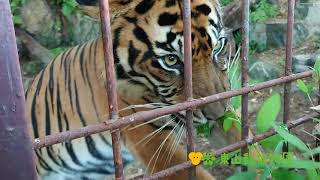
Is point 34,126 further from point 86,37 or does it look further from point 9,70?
point 86,37

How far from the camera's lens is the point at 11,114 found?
780 millimetres

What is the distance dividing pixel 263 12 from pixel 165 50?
11.1 feet

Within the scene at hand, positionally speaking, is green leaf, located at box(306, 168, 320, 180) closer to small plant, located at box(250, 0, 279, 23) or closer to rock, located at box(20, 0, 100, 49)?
small plant, located at box(250, 0, 279, 23)

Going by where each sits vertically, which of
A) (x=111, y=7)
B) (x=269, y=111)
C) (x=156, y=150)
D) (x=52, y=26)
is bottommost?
(x=156, y=150)

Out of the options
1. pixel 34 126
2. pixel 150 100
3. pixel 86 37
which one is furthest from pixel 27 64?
pixel 150 100

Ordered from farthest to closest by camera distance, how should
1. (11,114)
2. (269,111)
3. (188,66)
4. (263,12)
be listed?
(263,12) → (269,111) → (188,66) → (11,114)

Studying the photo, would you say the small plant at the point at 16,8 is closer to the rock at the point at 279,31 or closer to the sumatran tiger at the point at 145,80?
the rock at the point at 279,31

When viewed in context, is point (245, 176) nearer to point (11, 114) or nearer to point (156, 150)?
point (156, 150)

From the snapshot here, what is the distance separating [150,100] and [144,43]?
23cm

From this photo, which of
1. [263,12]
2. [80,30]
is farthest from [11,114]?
[80,30]

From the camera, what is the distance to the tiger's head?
1.48 meters

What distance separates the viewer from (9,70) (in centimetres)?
77

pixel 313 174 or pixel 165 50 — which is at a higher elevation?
pixel 165 50

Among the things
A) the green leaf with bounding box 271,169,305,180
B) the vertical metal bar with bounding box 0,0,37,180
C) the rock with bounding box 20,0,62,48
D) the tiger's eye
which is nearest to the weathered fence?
the vertical metal bar with bounding box 0,0,37,180
